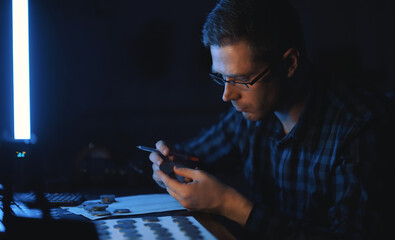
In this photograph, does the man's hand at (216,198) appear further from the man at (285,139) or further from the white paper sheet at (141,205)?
the white paper sheet at (141,205)

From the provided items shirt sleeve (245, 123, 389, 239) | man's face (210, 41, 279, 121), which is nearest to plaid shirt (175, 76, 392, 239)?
shirt sleeve (245, 123, 389, 239)

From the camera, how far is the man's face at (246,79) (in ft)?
3.44

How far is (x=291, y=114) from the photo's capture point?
1.21m

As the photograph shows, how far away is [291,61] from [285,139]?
0.23 meters

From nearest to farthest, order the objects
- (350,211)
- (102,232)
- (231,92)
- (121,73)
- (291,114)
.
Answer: (102,232) → (350,211) → (231,92) → (291,114) → (121,73)

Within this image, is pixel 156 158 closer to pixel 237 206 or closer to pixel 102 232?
pixel 237 206

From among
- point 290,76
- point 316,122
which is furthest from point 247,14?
point 316,122

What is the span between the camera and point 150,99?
6.48 feet

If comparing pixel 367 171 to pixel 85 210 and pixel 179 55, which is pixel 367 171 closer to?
pixel 85 210

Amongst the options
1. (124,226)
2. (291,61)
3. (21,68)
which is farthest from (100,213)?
(291,61)

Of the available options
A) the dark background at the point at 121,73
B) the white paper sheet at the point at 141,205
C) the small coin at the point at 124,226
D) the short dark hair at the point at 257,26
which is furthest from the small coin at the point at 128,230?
the dark background at the point at 121,73

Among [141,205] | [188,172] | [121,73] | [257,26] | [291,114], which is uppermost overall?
[257,26]

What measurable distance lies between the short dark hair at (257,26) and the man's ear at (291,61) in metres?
0.01

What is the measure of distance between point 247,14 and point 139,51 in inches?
37.4
